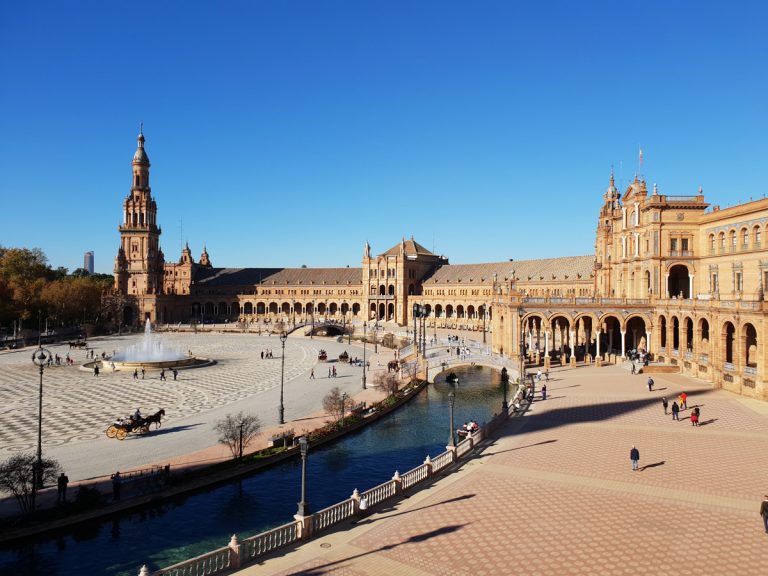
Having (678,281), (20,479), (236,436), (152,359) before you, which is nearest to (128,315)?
(152,359)

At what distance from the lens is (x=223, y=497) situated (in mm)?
27219

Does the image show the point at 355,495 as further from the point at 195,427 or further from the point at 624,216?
the point at 624,216

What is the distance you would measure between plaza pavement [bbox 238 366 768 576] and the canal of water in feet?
18.5

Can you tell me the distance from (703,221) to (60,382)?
219 ft

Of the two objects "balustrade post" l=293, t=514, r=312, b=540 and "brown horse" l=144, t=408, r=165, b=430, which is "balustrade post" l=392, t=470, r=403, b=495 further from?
"brown horse" l=144, t=408, r=165, b=430

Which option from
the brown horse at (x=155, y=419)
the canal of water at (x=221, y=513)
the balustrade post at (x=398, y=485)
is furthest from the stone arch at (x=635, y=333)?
the brown horse at (x=155, y=419)

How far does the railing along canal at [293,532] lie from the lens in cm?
1680

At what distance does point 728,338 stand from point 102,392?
181 ft

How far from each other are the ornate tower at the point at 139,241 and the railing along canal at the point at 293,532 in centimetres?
12692

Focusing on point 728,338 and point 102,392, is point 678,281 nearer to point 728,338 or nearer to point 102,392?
point 728,338

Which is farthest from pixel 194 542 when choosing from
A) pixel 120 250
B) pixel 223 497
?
pixel 120 250

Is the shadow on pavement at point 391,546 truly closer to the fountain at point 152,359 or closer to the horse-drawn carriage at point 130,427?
the horse-drawn carriage at point 130,427

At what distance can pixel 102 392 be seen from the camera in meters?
51.3

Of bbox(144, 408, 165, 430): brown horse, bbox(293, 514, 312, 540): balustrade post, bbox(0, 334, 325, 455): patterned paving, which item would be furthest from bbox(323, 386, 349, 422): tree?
bbox(293, 514, 312, 540): balustrade post
